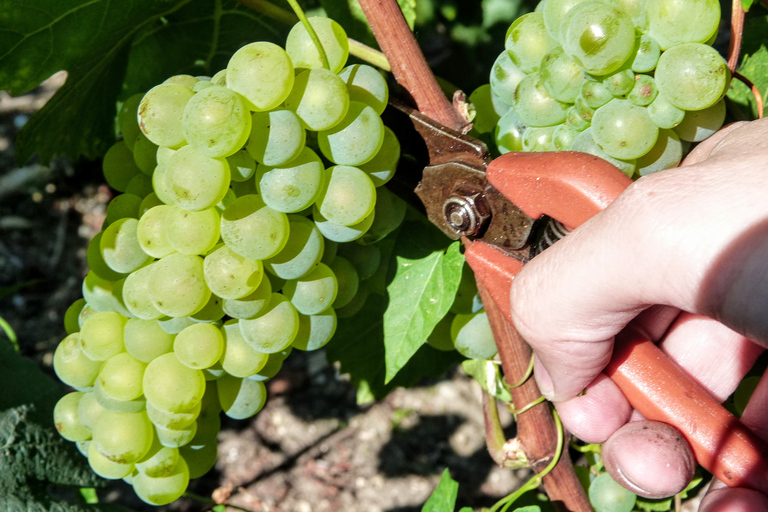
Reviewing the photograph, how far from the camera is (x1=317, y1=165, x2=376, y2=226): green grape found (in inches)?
31.0

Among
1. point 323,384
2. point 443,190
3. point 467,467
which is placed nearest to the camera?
point 443,190

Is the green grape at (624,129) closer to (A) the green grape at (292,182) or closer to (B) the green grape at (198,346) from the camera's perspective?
(A) the green grape at (292,182)

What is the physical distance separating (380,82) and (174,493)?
68cm

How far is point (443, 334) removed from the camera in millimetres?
1196

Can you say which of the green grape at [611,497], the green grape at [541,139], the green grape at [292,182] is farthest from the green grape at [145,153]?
the green grape at [611,497]

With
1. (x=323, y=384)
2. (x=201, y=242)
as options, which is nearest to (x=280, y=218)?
(x=201, y=242)

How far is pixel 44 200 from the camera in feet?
7.37

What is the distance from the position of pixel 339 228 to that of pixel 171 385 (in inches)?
12.0

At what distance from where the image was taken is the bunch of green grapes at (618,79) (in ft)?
2.45

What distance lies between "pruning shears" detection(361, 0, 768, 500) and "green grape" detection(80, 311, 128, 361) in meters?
0.47

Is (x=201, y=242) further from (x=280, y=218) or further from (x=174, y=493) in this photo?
(x=174, y=493)

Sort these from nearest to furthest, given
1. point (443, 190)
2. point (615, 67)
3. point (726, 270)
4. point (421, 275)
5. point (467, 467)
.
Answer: point (726, 270)
point (615, 67)
point (443, 190)
point (421, 275)
point (467, 467)

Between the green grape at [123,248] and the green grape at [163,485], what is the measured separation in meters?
0.32

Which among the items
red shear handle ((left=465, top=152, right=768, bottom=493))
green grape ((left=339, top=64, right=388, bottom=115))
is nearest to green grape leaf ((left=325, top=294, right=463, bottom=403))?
red shear handle ((left=465, top=152, right=768, bottom=493))
